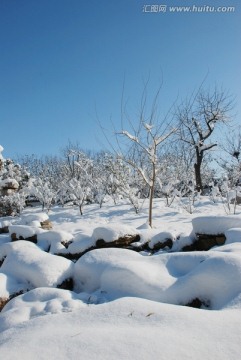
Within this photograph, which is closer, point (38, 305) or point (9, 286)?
point (38, 305)

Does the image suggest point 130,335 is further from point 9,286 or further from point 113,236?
point 113,236

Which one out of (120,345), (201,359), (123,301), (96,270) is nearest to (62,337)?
(120,345)

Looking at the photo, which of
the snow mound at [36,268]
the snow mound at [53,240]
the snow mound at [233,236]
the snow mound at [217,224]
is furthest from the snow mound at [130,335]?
the snow mound at [53,240]

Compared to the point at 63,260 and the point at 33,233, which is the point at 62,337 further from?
the point at 33,233

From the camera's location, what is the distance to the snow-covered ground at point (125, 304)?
66.2 inches

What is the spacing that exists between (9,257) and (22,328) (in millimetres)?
2430

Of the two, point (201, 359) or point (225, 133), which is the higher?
point (225, 133)

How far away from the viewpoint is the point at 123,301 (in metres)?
2.37

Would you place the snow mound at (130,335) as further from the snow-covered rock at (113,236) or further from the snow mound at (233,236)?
the snow-covered rock at (113,236)

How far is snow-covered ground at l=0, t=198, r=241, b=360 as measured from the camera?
1.68m

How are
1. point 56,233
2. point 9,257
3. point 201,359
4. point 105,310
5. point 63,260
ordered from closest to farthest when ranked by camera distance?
point 201,359
point 105,310
point 63,260
point 9,257
point 56,233

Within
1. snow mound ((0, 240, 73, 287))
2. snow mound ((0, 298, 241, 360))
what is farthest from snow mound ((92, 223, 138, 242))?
snow mound ((0, 298, 241, 360))

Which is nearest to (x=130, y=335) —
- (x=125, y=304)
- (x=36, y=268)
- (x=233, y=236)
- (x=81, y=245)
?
(x=125, y=304)

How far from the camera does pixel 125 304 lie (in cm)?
231
